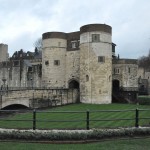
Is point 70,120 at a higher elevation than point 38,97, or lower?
lower

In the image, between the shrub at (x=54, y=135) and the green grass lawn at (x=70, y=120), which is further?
the green grass lawn at (x=70, y=120)

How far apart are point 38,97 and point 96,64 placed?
26.6 ft

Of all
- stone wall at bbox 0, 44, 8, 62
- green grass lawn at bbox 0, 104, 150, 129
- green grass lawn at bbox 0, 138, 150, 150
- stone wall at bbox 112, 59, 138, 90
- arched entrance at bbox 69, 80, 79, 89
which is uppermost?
stone wall at bbox 0, 44, 8, 62

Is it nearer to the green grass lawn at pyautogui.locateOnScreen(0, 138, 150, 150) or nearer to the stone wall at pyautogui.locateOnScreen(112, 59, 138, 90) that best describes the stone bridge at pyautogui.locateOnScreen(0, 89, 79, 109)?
the stone wall at pyautogui.locateOnScreen(112, 59, 138, 90)

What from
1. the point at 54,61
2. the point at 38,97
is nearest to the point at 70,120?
the point at 38,97

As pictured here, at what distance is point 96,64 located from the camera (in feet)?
119

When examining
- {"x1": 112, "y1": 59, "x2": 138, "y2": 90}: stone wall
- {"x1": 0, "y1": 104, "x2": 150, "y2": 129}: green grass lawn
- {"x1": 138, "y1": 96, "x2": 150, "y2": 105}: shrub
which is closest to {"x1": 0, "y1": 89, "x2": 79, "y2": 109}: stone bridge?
{"x1": 0, "y1": 104, "x2": 150, "y2": 129}: green grass lawn

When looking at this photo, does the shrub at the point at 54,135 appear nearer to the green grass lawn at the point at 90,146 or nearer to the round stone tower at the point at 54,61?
the green grass lawn at the point at 90,146

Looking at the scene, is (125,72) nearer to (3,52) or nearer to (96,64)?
(96,64)

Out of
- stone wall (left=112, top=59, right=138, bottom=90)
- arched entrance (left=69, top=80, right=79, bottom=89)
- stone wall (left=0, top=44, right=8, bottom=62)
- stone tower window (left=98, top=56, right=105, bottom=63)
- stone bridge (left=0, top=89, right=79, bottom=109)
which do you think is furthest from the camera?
stone wall (left=0, top=44, right=8, bottom=62)

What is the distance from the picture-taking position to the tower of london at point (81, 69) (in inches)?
1432

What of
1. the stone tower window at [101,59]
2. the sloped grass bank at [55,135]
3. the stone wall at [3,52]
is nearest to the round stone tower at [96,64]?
the stone tower window at [101,59]

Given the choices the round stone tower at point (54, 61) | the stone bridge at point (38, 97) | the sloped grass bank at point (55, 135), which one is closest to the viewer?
the sloped grass bank at point (55, 135)

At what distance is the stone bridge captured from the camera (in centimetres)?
2797
